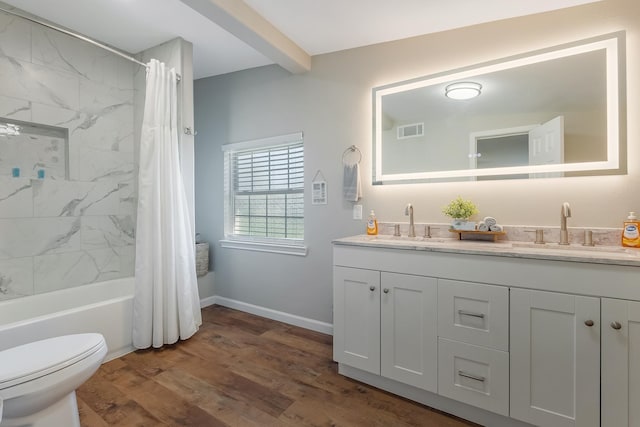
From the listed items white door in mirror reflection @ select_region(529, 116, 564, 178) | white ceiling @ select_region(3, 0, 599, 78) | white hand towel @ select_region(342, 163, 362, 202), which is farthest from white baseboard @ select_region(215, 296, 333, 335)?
white ceiling @ select_region(3, 0, 599, 78)

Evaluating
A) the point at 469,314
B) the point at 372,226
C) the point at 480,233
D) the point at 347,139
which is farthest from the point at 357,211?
the point at 469,314

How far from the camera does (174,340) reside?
240 cm

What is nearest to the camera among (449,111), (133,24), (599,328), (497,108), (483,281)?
(599,328)

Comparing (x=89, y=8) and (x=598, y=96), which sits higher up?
(x=89, y=8)

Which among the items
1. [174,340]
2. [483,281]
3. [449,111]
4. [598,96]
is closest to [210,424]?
[174,340]

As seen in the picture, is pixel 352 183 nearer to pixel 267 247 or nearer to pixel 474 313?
pixel 267 247

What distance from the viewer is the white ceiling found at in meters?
1.88

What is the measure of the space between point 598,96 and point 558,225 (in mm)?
766

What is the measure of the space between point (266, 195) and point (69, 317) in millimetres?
1814

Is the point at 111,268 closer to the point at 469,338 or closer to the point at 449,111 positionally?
the point at 469,338

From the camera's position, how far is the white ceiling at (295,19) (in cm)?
188

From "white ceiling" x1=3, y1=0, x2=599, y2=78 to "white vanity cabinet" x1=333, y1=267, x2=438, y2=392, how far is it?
171 centimetres

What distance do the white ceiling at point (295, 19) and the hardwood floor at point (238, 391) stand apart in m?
2.35

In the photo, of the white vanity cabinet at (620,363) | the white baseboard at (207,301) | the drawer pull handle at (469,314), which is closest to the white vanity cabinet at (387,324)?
the drawer pull handle at (469,314)
